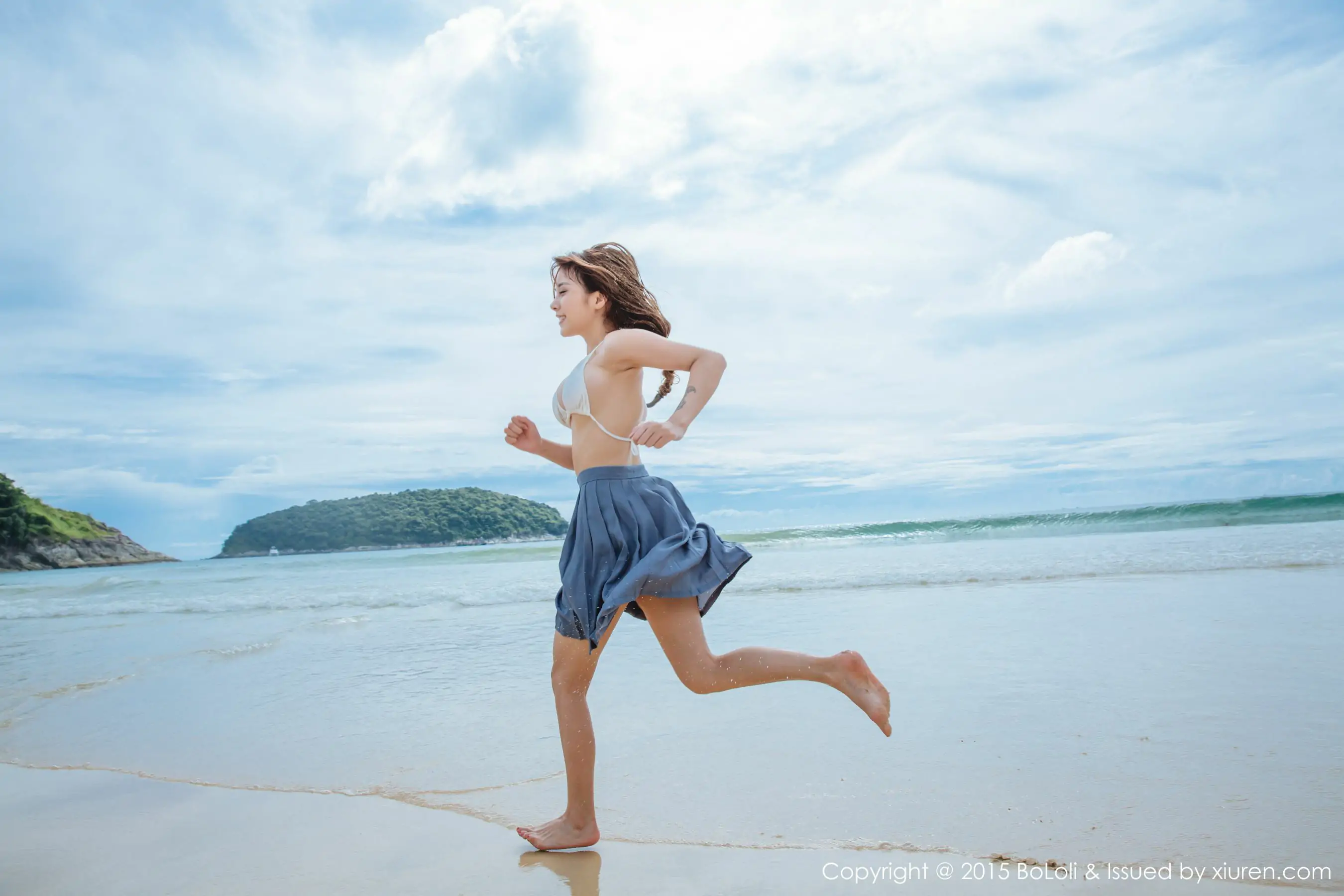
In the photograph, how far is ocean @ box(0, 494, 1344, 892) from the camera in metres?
2.36

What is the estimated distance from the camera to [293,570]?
21.9 metres

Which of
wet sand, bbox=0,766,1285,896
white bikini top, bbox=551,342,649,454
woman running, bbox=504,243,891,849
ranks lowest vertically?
wet sand, bbox=0,766,1285,896

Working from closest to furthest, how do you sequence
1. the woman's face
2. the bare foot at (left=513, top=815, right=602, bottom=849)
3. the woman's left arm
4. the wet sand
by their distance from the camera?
the wet sand
the woman's left arm
the bare foot at (left=513, top=815, right=602, bottom=849)
the woman's face

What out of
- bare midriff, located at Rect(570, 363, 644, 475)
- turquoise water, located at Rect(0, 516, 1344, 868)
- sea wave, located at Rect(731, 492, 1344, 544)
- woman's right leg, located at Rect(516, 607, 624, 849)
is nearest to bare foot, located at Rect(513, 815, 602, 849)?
woman's right leg, located at Rect(516, 607, 624, 849)

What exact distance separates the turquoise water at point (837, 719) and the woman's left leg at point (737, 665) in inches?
15.6

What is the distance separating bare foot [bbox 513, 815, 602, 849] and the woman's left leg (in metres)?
0.50

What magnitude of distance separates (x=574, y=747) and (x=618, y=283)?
1.35m

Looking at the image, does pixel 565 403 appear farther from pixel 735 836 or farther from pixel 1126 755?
pixel 1126 755

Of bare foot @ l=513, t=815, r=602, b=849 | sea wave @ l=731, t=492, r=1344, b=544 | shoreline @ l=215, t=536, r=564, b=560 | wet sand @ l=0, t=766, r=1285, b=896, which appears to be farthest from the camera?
shoreline @ l=215, t=536, r=564, b=560

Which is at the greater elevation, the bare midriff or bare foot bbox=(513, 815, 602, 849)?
the bare midriff

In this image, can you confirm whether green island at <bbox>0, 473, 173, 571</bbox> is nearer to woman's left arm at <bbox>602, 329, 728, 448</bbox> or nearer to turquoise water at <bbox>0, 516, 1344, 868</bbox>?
turquoise water at <bbox>0, 516, 1344, 868</bbox>

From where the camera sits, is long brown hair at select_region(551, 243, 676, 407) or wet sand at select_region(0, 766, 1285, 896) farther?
long brown hair at select_region(551, 243, 676, 407)

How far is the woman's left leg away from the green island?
50794 mm

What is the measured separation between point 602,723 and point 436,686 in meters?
1.46
